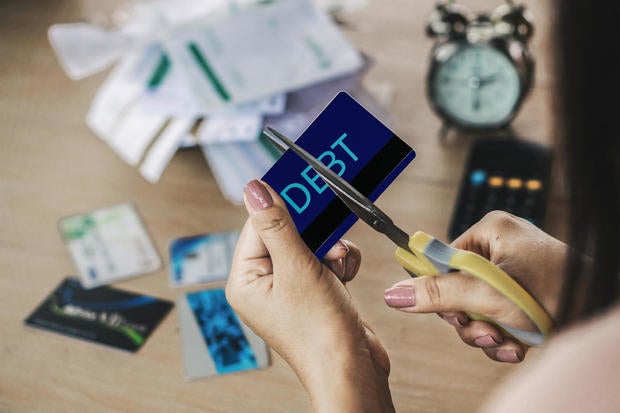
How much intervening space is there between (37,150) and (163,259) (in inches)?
13.0

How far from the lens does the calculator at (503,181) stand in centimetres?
89

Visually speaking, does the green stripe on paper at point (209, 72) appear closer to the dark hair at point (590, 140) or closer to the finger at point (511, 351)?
the finger at point (511, 351)

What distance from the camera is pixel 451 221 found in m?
0.89

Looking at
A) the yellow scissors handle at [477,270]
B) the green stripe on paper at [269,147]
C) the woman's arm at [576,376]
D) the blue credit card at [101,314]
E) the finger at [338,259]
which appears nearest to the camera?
the woman's arm at [576,376]

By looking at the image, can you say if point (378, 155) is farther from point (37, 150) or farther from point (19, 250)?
point (37, 150)

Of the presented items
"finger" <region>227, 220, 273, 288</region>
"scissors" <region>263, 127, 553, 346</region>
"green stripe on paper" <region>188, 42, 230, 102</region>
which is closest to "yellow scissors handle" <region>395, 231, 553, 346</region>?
"scissors" <region>263, 127, 553, 346</region>

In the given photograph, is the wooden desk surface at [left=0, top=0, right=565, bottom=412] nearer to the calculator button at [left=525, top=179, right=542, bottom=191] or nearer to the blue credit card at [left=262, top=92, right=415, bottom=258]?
the calculator button at [left=525, top=179, right=542, bottom=191]

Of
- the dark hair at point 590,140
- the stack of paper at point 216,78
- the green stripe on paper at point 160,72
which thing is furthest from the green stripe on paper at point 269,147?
the dark hair at point 590,140

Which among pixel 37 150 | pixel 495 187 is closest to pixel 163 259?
pixel 37 150

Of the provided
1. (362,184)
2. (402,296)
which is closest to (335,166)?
(362,184)

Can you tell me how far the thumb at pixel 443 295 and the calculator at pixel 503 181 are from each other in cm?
25

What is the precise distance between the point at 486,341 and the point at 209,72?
0.62 m

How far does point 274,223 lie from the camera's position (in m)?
0.61

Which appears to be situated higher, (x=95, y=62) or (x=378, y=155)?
(x=378, y=155)
